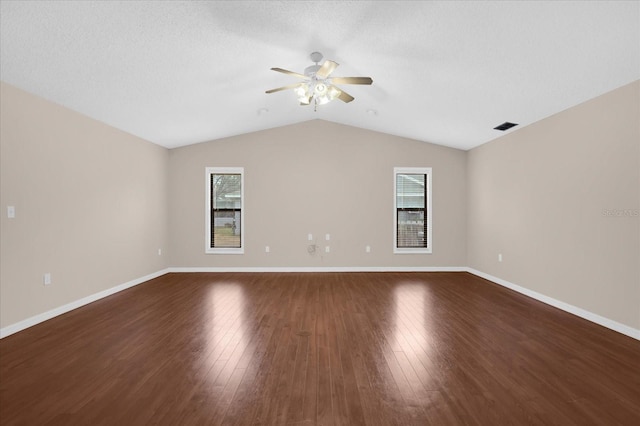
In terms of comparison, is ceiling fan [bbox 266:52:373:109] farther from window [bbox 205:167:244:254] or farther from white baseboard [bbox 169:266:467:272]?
white baseboard [bbox 169:266:467:272]

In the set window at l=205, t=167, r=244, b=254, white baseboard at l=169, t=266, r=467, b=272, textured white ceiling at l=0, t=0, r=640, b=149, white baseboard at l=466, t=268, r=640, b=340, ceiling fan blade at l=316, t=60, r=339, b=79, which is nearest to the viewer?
textured white ceiling at l=0, t=0, r=640, b=149

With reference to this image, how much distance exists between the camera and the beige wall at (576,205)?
3359mm

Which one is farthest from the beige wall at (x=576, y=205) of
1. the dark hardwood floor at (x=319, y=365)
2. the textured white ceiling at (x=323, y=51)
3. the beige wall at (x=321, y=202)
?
the dark hardwood floor at (x=319, y=365)

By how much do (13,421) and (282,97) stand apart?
4.77 m

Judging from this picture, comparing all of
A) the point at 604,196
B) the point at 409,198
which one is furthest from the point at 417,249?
the point at 604,196

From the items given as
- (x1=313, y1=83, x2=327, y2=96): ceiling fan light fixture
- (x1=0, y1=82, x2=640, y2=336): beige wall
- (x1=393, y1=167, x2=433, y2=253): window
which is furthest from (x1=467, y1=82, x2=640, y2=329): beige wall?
(x1=313, y1=83, x2=327, y2=96): ceiling fan light fixture

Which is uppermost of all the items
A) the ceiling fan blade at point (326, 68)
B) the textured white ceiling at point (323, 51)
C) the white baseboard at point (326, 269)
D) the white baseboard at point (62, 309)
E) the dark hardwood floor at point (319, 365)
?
the textured white ceiling at point (323, 51)

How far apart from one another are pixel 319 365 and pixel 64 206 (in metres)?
3.86

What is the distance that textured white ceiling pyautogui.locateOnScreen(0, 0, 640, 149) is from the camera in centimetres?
263

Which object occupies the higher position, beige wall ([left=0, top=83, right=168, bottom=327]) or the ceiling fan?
the ceiling fan

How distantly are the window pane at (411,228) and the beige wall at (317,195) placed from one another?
27 cm

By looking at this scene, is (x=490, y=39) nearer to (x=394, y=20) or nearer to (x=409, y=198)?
(x=394, y=20)

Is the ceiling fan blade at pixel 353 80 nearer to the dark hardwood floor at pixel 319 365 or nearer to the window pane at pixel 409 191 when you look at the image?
the dark hardwood floor at pixel 319 365

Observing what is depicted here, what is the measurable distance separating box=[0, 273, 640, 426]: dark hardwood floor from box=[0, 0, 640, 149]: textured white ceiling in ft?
8.90
